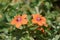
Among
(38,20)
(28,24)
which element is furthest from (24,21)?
(38,20)

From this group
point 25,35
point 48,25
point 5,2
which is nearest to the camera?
point 25,35

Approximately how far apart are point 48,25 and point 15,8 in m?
0.44

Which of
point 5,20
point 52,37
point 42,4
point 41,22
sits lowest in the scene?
point 52,37

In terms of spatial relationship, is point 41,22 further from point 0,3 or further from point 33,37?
point 0,3

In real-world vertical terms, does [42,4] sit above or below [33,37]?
above

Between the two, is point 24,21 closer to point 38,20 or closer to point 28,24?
point 28,24

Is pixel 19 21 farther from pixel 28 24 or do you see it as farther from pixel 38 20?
pixel 38 20

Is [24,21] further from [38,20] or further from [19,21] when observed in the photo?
[38,20]

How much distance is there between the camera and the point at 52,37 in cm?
282

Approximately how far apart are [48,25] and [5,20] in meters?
0.51

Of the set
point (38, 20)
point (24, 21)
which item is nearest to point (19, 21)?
point (24, 21)

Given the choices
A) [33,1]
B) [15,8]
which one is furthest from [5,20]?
[33,1]

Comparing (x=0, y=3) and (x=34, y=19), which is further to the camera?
(x=0, y=3)

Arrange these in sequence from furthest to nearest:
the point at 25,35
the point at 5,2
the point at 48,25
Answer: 1. the point at 5,2
2. the point at 48,25
3. the point at 25,35
